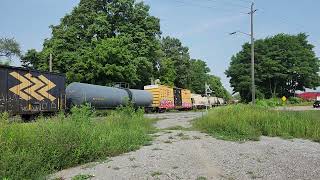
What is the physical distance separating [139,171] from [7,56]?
59.2 meters

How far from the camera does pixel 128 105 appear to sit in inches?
802

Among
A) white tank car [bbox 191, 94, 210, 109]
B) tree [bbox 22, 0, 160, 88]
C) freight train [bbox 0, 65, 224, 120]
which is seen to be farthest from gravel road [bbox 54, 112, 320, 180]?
white tank car [bbox 191, 94, 210, 109]

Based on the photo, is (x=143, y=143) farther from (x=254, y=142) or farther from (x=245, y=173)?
(x=245, y=173)

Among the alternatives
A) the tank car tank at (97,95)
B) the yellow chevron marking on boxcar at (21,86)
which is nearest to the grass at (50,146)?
the yellow chevron marking on boxcar at (21,86)

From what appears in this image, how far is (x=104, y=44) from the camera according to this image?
47.4 meters

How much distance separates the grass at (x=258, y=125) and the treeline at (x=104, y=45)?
28972mm

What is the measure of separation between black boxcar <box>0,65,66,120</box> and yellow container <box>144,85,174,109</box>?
65.3 ft

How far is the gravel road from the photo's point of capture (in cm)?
895

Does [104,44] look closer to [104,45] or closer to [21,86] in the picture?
[104,45]

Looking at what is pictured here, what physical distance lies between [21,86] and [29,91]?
0.66m

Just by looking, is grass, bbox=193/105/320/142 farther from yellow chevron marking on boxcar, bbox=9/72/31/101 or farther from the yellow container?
the yellow container

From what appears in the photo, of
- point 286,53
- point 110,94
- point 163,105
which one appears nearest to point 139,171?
point 110,94

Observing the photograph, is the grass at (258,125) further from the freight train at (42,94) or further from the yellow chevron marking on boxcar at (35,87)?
the yellow chevron marking on boxcar at (35,87)

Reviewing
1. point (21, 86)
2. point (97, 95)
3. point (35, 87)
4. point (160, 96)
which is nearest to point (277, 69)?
point (160, 96)
